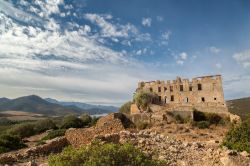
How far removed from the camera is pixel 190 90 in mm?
39375

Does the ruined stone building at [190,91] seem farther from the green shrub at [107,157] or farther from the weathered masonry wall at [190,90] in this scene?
the green shrub at [107,157]

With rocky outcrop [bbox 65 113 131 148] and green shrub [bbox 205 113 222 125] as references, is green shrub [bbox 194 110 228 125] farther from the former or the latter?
rocky outcrop [bbox 65 113 131 148]

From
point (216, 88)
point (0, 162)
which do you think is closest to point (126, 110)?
point (216, 88)

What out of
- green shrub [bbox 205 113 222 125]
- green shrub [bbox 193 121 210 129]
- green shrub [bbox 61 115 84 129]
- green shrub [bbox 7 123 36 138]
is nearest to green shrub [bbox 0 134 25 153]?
green shrub [bbox 7 123 36 138]

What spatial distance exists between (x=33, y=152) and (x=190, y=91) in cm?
2643

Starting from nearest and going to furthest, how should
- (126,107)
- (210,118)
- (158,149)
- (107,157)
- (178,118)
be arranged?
(107,157) < (158,149) < (178,118) < (210,118) < (126,107)

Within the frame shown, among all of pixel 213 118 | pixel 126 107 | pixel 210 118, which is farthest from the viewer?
pixel 126 107

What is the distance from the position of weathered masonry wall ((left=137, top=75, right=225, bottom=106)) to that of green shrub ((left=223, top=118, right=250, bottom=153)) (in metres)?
18.2

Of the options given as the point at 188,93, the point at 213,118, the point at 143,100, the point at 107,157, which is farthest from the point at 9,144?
the point at 188,93

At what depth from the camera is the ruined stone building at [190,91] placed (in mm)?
37188

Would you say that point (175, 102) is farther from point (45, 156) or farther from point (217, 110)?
point (45, 156)

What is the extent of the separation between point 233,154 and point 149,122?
13.2m

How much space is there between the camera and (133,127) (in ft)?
86.6

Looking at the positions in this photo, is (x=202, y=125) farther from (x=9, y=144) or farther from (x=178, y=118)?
(x=9, y=144)
